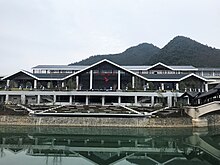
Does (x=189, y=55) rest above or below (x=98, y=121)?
above

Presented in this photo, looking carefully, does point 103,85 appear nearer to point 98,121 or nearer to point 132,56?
point 98,121

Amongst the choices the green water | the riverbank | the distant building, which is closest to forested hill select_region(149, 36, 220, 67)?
the distant building

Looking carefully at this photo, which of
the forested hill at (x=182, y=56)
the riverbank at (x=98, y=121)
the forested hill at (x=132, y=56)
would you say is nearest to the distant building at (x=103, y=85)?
the riverbank at (x=98, y=121)

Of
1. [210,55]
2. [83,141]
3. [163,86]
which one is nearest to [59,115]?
[83,141]

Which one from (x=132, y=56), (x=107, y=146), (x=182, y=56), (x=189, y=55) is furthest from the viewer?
(x=132, y=56)

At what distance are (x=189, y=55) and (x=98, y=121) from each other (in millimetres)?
50788

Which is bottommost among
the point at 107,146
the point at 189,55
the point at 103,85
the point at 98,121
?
the point at 107,146

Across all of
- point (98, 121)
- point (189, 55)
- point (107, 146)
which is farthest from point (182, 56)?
point (107, 146)

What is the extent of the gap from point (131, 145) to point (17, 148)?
751cm

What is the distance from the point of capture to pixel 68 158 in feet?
44.9

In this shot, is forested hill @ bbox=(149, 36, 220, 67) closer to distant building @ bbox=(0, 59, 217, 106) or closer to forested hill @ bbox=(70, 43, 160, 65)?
forested hill @ bbox=(70, 43, 160, 65)

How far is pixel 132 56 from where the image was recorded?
284 ft

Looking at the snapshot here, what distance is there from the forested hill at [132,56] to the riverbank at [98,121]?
177 ft

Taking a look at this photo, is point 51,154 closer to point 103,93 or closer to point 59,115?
point 59,115
